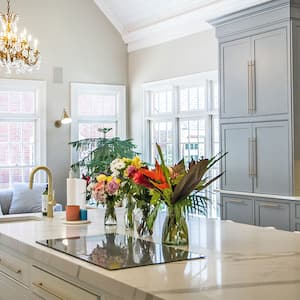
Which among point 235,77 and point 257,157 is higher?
point 235,77

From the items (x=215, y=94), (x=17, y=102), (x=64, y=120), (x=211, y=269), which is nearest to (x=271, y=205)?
(x=215, y=94)

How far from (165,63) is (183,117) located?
0.85 meters

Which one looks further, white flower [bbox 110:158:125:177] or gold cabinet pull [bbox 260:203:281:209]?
gold cabinet pull [bbox 260:203:281:209]

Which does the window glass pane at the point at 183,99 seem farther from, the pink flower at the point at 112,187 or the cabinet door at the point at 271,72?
the pink flower at the point at 112,187

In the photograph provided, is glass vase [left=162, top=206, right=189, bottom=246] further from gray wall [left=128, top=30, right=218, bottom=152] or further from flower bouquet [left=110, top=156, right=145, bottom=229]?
gray wall [left=128, top=30, right=218, bottom=152]

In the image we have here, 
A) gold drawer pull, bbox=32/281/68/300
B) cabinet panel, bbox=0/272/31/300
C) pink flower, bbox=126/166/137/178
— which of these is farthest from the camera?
pink flower, bbox=126/166/137/178

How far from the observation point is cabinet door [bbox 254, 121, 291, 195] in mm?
5477

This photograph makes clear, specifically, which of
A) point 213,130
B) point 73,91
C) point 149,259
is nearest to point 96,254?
point 149,259

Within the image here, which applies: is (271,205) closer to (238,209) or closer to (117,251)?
(238,209)

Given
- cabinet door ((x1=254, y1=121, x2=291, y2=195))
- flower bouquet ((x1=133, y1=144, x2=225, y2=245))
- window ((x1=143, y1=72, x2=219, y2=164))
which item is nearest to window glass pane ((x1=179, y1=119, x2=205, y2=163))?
window ((x1=143, y1=72, x2=219, y2=164))

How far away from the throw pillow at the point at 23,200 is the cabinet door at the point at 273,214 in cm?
339

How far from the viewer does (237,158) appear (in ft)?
19.8

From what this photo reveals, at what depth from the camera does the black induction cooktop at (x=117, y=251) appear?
90.7 inches

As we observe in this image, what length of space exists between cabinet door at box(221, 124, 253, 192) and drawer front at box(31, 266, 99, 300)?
3.49m
